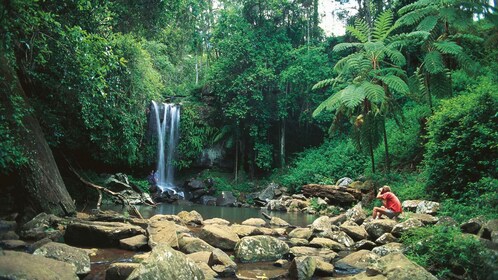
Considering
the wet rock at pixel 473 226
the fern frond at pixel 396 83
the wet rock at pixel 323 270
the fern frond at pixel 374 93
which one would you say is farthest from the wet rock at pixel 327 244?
the fern frond at pixel 396 83

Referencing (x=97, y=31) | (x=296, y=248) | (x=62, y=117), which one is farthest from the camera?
(x=62, y=117)

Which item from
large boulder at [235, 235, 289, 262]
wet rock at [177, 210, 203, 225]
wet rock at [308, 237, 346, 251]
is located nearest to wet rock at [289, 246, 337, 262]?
large boulder at [235, 235, 289, 262]

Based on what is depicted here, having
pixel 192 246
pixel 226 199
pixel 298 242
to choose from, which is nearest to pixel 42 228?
pixel 192 246

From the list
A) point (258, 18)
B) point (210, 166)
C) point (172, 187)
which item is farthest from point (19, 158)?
point (258, 18)

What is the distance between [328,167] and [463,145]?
11.0 m

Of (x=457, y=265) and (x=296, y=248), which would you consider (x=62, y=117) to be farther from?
(x=457, y=265)

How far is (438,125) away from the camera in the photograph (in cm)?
934

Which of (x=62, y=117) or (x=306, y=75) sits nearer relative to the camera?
(x=62, y=117)

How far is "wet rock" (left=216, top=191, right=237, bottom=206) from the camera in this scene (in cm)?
1786

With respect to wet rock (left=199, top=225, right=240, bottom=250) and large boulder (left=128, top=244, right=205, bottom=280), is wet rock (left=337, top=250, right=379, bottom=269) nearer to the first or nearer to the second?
wet rock (left=199, top=225, right=240, bottom=250)

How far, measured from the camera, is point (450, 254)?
177 inches

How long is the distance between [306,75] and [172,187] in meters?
10.2

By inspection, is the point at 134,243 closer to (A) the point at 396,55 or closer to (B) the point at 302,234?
(B) the point at 302,234

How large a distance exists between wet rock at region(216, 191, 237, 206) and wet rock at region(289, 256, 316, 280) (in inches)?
514
